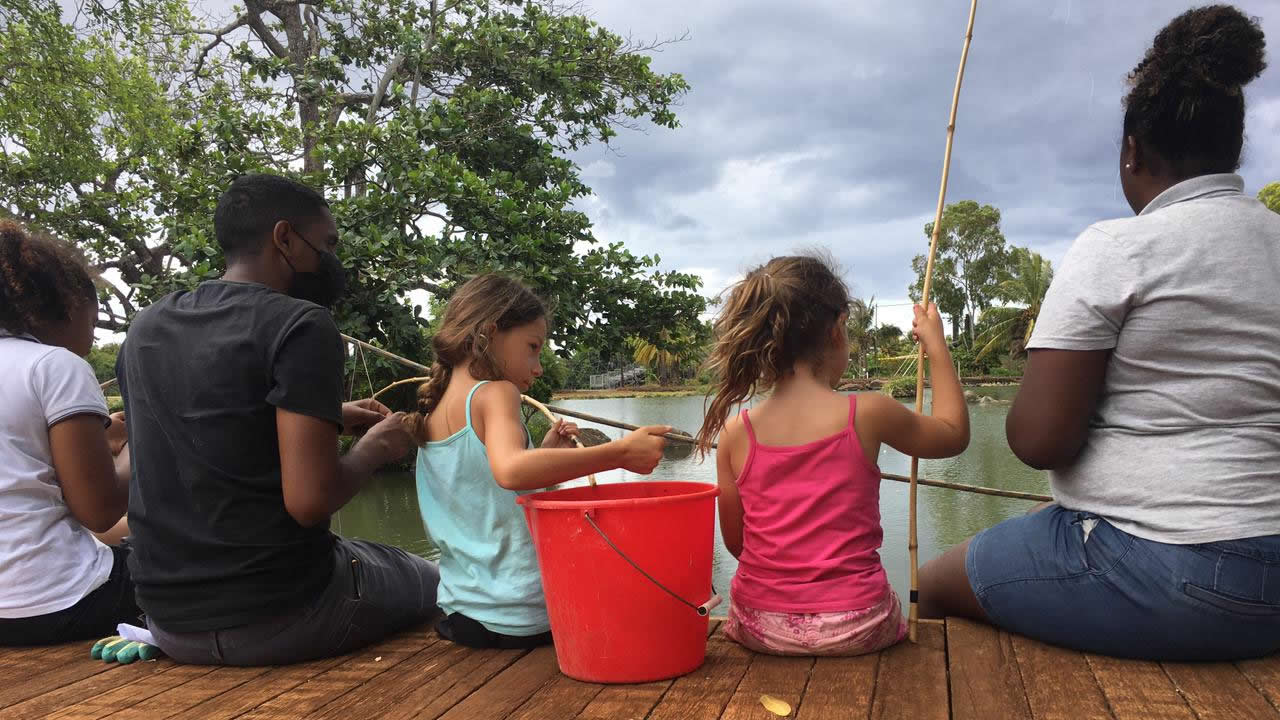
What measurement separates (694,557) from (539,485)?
0.35 m

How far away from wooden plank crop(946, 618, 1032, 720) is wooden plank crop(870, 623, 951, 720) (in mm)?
22

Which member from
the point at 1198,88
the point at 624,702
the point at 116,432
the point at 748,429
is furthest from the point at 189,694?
the point at 1198,88

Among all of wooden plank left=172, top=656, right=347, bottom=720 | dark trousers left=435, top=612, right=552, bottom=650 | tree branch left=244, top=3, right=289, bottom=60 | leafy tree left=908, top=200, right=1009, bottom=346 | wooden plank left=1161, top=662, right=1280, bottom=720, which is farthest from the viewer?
leafy tree left=908, top=200, right=1009, bottom=346

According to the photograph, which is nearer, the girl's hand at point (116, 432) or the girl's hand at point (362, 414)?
the girl's hand at point (362, 414)

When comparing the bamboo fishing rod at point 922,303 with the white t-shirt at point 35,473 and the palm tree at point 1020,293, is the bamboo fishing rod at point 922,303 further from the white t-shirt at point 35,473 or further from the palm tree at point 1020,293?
the palm tree at point 1020,293

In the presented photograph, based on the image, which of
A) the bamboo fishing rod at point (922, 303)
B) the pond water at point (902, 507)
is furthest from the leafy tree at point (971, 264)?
the bamboo fishing rod at point (922, 303)

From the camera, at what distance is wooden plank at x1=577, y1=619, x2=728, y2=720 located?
1.73 meters

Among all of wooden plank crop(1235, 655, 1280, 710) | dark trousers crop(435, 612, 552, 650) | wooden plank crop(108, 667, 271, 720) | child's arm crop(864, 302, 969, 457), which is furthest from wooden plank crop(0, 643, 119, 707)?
wooden plank crop(1235, 655, 1280, 710)

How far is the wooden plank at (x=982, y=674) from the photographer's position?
5.48ft

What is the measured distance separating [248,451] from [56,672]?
2.45 feet

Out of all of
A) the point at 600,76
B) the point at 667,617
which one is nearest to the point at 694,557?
the point at 667,617

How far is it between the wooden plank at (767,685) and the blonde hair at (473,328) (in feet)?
2.95

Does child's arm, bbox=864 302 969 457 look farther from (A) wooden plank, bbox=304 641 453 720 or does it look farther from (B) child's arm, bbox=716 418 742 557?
(A) wooden plank, bbox=304 641 453 720

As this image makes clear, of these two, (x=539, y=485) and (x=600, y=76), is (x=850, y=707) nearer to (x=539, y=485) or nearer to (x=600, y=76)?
(x=539, y=485)
